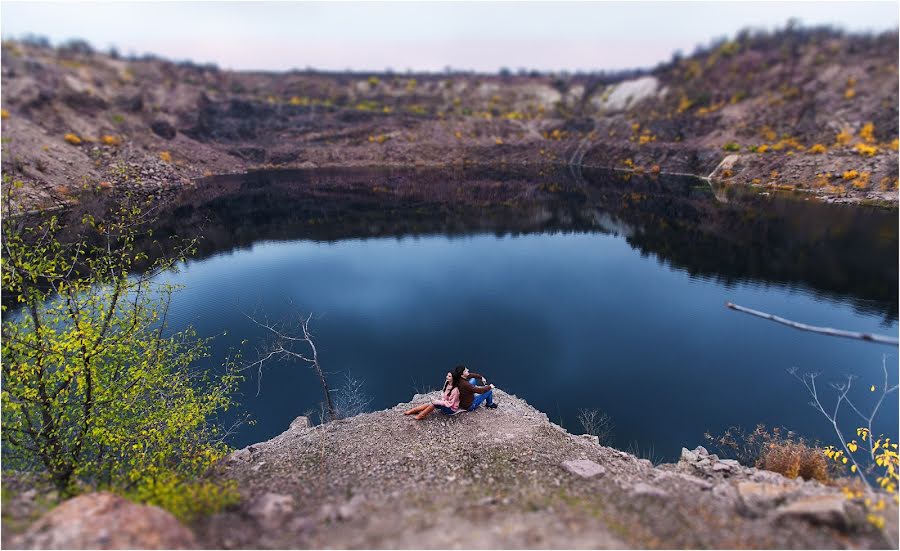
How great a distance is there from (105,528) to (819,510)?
34.7 ft

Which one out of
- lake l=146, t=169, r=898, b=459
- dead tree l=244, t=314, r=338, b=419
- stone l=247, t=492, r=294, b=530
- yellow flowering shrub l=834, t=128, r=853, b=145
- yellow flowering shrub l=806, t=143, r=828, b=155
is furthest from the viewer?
yellow flowering shrub l=834, t=128, r=853, b=145

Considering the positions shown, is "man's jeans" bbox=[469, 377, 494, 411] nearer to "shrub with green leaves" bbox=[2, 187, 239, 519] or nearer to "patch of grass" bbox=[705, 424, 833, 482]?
"shrub with green leaves" bbox=[2, 187, 239, 519]

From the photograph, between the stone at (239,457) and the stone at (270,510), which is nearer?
the stone at (270,510)

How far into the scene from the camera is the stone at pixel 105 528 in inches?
250

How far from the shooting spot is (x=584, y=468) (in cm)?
1020

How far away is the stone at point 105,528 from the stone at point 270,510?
3.42 feet

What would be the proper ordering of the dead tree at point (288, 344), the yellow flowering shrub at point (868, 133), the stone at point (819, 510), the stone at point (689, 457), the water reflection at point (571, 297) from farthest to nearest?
the yellow flowering shrub at point (868, 133) → the dead tree at point (288, 344) → the water reflection at point (571, 297) → the stone at point (689, 457) → the stone at point (819, 510)

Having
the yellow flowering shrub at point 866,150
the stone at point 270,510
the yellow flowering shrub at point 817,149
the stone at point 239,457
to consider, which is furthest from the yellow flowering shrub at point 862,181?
the stone at point 270,510

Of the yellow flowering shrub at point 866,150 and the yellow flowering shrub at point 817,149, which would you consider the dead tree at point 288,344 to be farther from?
the yellow flowering shrub at point 817,149

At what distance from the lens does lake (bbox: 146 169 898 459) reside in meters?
18.3

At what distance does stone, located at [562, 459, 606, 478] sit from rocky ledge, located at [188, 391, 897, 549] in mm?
33

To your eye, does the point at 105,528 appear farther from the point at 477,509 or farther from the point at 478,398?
the point at 478,398

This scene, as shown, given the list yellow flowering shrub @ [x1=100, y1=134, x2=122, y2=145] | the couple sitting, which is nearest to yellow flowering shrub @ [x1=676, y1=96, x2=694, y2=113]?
the couple sitting

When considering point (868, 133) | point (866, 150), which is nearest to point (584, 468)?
point (866, 150)
